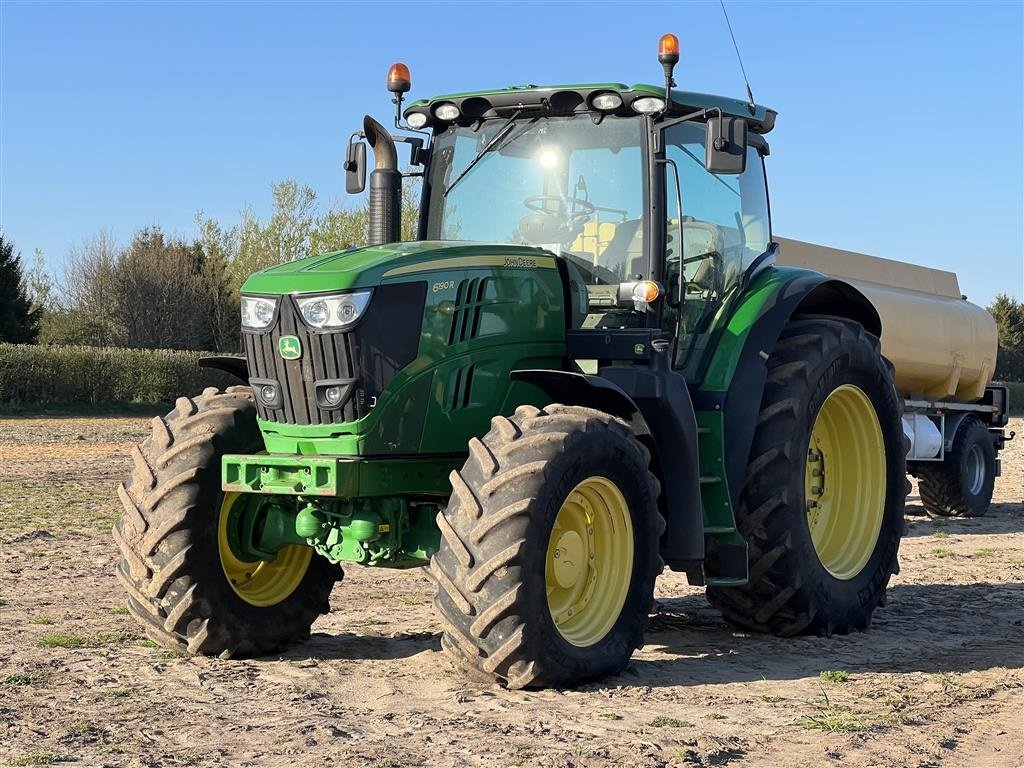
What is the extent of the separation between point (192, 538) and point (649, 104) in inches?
130

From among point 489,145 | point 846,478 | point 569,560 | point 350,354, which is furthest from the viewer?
point 846,478

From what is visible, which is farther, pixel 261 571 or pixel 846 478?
pixel 846 478

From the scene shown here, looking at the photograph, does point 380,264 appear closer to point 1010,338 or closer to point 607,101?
point 607,101

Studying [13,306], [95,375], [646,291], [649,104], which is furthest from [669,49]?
[13,306]

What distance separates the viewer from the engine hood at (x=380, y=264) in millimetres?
6242

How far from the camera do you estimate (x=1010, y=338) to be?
69000 millimetres

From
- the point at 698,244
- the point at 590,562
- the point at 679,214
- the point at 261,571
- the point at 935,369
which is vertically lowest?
the point at 261,571

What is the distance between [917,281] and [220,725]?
1360cm

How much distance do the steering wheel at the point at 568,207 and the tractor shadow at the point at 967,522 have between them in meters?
7.71

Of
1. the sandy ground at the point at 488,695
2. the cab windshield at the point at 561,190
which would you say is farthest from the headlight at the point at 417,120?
the sandy ground at the point at 488,695

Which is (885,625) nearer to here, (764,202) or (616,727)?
(764,202)

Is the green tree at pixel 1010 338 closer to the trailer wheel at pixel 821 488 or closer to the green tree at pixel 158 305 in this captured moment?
the green tree at pixel 158 305

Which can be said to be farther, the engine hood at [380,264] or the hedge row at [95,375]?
the hedge row at [95,375]

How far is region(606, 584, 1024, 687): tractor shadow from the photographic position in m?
6.71
